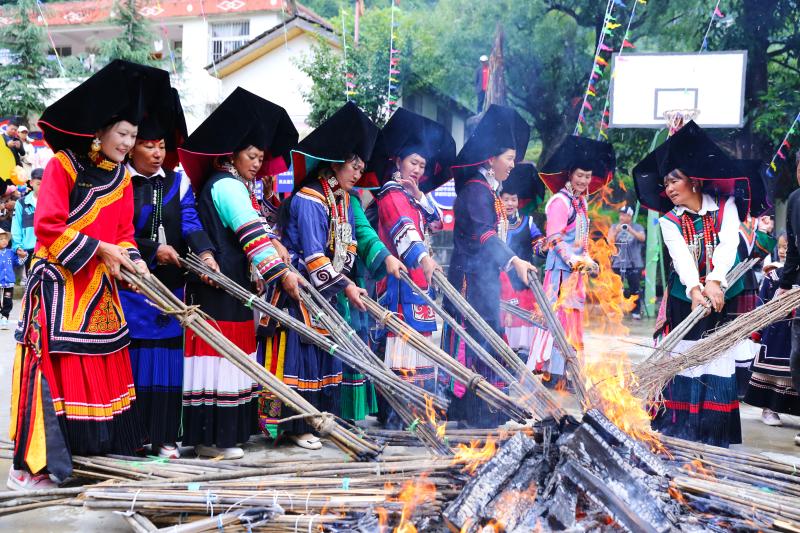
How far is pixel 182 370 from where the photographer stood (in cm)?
426

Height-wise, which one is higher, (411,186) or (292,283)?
(411,186)

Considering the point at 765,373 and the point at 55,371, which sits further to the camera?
the point at 765,373

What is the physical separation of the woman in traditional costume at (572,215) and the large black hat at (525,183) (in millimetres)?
90

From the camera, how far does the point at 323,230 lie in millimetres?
4508

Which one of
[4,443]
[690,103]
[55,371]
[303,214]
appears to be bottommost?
[4,443]

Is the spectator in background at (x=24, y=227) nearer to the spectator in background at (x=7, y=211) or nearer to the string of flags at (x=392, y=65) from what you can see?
the spectator in background at (x=7, y=211)

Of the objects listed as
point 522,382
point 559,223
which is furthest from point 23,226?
point 522,382

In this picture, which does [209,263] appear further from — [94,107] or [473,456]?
[473,456]

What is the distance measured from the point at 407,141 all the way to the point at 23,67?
16.6m

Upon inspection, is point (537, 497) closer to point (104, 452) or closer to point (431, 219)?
point (104, 452)

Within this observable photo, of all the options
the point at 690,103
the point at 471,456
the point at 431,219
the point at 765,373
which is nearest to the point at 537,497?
the point at 471,456

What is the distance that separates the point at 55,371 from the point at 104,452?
475mm

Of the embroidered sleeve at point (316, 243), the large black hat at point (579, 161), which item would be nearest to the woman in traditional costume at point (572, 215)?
the large black hat at point (579, 161)

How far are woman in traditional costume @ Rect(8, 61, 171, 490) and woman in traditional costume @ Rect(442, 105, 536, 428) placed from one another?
2.19 m
